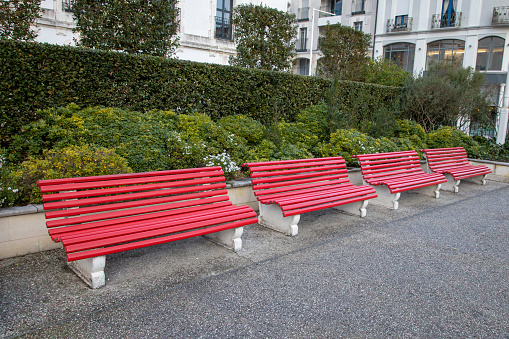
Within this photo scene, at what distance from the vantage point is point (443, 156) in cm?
Answer: 913

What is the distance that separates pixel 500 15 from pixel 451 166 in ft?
84.9

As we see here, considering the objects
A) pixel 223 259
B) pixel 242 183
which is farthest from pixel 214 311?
pixel 242 183

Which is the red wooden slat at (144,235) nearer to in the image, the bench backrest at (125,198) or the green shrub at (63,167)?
the bench backrest at (125,198)

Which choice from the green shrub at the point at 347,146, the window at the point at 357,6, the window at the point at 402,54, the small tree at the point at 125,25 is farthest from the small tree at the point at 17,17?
the window at the point at 357,6

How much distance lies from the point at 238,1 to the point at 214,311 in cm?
2182

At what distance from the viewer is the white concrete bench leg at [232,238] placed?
441 centimetres

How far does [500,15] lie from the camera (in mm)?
28047

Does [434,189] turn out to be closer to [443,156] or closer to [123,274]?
[443,156]

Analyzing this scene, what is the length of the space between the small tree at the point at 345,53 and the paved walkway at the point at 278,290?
478 inches

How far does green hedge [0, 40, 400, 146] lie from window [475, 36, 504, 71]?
83.1 ft

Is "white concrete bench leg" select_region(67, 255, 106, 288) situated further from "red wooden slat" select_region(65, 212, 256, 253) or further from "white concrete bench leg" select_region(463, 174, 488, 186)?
"white concrete bench leg" select_region(463, 174, 488, 186)

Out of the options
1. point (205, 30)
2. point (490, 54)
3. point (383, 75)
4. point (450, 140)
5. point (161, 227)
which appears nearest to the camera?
point (161, 227)

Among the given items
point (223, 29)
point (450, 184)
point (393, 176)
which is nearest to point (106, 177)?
point (393, 176)

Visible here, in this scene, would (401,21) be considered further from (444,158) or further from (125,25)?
(125,25)
